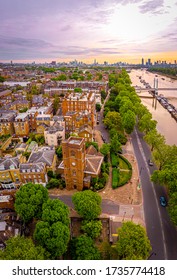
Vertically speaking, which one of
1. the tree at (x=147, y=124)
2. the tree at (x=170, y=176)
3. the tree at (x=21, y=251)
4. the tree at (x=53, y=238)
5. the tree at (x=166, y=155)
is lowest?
the tree at (x=53, y=238)

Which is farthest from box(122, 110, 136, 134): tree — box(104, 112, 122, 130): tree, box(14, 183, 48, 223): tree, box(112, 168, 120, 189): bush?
box(14, 183, 48, 223): tree

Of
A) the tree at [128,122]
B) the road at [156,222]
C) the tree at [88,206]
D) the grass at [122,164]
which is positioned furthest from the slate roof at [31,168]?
the tree at [128,122]

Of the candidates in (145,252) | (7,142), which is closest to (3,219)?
(145,252)

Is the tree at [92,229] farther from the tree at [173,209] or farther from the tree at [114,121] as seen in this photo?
the tree at [114,121]

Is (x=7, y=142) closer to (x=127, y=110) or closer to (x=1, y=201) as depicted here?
(x=1, y=201)

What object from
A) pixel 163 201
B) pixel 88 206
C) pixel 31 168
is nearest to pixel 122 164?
pixel 163 201

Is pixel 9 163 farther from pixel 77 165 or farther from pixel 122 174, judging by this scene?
pixel 122 174
